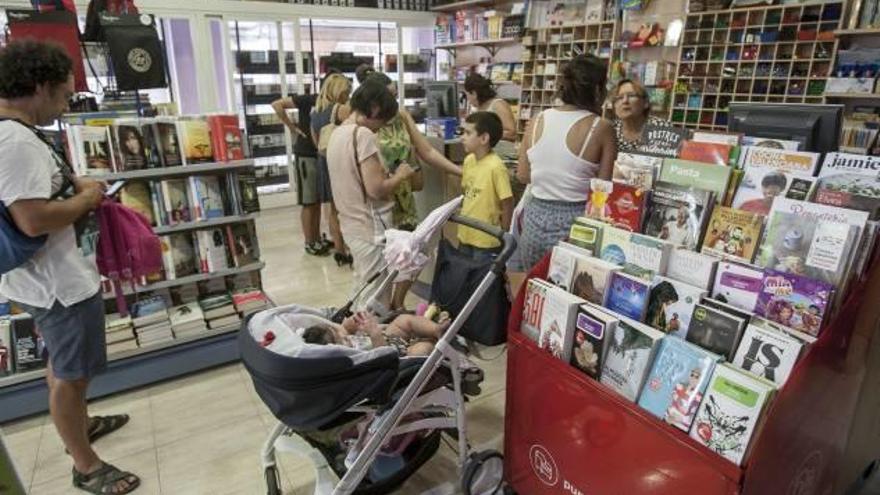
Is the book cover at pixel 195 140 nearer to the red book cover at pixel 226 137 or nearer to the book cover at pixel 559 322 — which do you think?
the red book cover at pixel 226 137

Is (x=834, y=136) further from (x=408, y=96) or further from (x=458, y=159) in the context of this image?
(x=408, y=96)

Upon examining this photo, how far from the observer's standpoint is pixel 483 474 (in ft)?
6.57

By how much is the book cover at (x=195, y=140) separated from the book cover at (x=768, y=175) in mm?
2595

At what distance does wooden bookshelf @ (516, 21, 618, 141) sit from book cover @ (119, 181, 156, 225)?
424cm

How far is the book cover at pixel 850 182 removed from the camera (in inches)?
51.9

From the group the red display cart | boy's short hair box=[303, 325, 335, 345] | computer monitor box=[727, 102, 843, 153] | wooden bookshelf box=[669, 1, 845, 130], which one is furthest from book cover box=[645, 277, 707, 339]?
wooden bookshelf box=[669, 1, 845, 130]

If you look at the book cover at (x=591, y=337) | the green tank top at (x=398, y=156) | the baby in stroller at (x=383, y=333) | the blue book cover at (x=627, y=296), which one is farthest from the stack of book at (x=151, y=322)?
the blue book cover at (x=627, y=296)

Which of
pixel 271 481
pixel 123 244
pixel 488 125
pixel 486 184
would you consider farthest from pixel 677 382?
pixel 123 244

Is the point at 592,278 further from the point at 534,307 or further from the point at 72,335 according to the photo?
the point at 72,335

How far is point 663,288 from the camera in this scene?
1454mm

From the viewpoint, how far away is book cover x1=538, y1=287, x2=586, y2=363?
5.13 ft

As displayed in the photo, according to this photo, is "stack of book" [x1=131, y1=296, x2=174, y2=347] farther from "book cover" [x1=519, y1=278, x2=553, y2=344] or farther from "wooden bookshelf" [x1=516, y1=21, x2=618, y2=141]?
"wooden bookshelf" [x1=516, y1=21, x2=618, y2=141]

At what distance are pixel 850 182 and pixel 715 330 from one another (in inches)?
21.0

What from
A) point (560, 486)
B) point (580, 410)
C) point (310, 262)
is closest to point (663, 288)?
point (580, 410)
